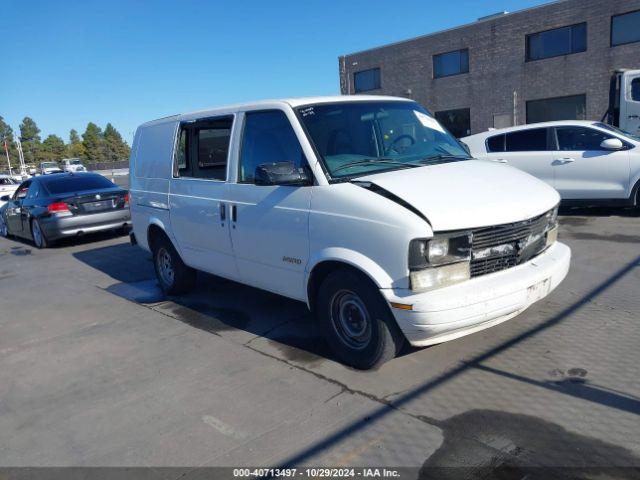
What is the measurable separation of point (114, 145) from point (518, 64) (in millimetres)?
82003

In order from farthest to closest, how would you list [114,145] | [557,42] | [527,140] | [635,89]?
[114,145], [557,42], [635,89], [527,140]

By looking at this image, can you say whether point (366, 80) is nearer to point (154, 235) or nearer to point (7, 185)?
point (7, 185)

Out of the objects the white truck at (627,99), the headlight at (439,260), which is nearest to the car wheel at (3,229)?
the headlight at (439,260)

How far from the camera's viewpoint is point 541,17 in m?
23.5

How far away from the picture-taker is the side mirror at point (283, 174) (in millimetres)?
4043

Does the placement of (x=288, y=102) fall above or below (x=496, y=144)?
above

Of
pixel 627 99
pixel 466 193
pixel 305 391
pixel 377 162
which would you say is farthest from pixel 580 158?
pixel 305 391

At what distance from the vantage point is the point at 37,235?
11047 mm

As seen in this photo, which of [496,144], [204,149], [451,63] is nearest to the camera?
[204,149]

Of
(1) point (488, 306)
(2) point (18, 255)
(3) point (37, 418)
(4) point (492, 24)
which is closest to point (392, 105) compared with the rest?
(1) point (488, 306)

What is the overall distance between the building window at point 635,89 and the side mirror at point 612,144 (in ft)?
12.4

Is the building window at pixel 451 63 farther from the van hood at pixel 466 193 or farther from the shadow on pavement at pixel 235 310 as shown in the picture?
the van hood at pixel 466 193

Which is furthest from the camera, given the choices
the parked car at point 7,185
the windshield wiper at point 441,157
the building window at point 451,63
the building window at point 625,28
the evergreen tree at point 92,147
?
the evergreen tree at point 92,147

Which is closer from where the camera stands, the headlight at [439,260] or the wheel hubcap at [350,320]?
the headlight at [439,260]
